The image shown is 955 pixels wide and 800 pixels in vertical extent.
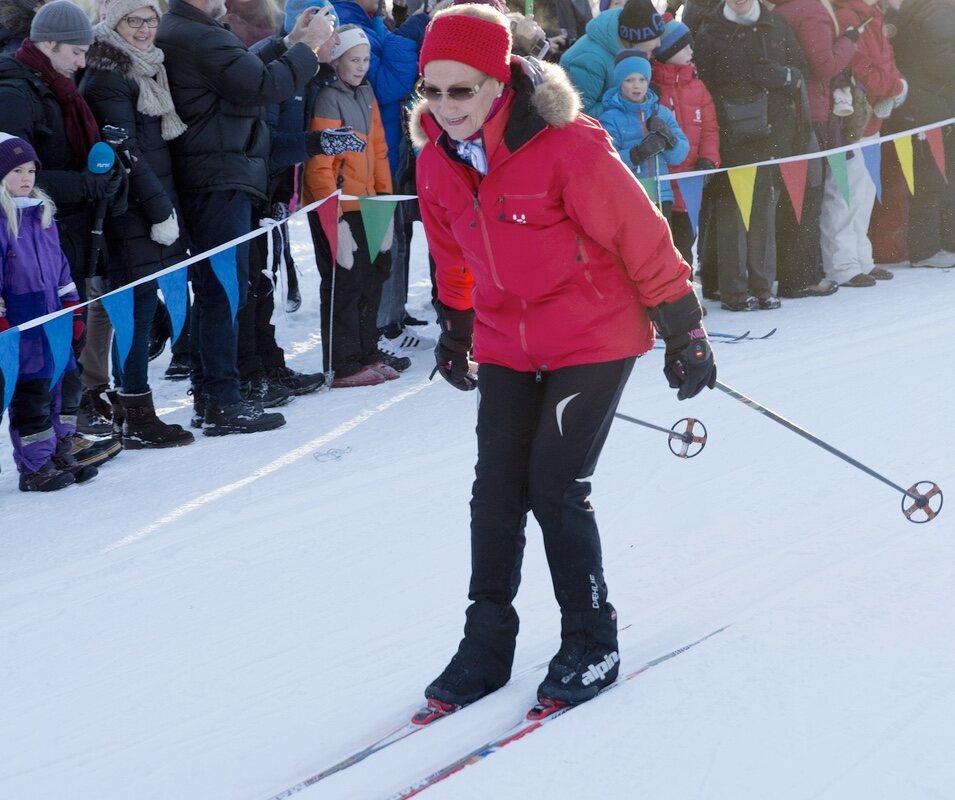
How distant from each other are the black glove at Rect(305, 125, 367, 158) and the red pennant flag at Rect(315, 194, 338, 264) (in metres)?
0.26

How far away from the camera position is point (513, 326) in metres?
3.33

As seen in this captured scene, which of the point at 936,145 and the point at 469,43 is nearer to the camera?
the point at 469,43

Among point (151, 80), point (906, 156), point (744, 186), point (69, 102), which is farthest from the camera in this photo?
point (906, 156)

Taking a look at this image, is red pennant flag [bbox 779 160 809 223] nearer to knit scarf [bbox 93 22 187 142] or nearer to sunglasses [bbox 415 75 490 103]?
knit scarf [bbox 93 22 187 142]

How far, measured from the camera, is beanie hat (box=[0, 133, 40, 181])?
525 cm

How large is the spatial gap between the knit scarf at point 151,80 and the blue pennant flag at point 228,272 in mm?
624

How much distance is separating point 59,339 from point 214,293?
1.01 m

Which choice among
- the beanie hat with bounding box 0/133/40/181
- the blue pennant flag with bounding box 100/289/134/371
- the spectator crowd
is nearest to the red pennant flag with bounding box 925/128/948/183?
the spectator crowd

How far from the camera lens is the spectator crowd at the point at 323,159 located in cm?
561

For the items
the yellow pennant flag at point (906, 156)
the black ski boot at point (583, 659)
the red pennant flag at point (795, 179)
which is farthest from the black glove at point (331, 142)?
the yellow pennant flag at point (906, 156)

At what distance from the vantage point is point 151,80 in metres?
5.97

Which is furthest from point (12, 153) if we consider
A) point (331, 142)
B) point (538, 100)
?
point (538, 100)

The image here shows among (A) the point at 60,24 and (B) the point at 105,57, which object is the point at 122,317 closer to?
(B) the point at 105,57

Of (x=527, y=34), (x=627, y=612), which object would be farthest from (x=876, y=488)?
(x=527, y=34)
